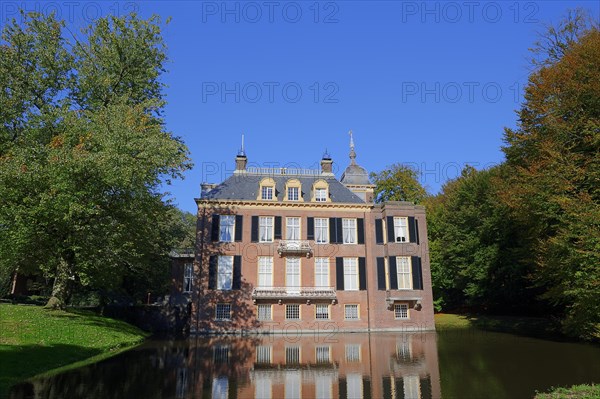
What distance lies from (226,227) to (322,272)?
8052 mm

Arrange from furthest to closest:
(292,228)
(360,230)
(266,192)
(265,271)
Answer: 1. (266,192)
2. (360,230)
3. (292,228)
4. (265,271)

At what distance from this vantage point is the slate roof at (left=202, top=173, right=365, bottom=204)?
3306cm

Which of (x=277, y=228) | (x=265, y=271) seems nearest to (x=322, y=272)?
(x=265, y=271)

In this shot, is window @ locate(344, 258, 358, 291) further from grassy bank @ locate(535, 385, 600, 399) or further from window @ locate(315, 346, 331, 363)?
grassy bank @ locate(535, 385, 600, 399)

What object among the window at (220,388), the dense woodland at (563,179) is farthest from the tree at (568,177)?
the window at (220,388)

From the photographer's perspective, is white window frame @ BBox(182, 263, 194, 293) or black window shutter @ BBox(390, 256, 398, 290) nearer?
black window shutter @ BBox(390, 256, 398, 290)

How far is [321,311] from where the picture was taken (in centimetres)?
3131

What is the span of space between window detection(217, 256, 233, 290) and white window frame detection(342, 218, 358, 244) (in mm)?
8910

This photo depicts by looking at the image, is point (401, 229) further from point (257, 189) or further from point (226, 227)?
point (226, 227)

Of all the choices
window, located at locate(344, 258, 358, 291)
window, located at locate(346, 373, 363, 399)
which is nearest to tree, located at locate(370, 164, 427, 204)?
window, located at locate(344, 258, 358, 291)

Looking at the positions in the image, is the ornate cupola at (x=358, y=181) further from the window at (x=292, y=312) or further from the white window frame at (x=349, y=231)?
the window at (x=292, y=312)

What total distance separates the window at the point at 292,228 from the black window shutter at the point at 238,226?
3.44m

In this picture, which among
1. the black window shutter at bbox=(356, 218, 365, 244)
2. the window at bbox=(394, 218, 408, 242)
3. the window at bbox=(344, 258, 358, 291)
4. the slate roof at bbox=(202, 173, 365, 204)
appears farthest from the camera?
the slate roof at bbox=(202, 173, 365, 204)

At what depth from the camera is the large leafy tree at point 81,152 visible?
19188mm
